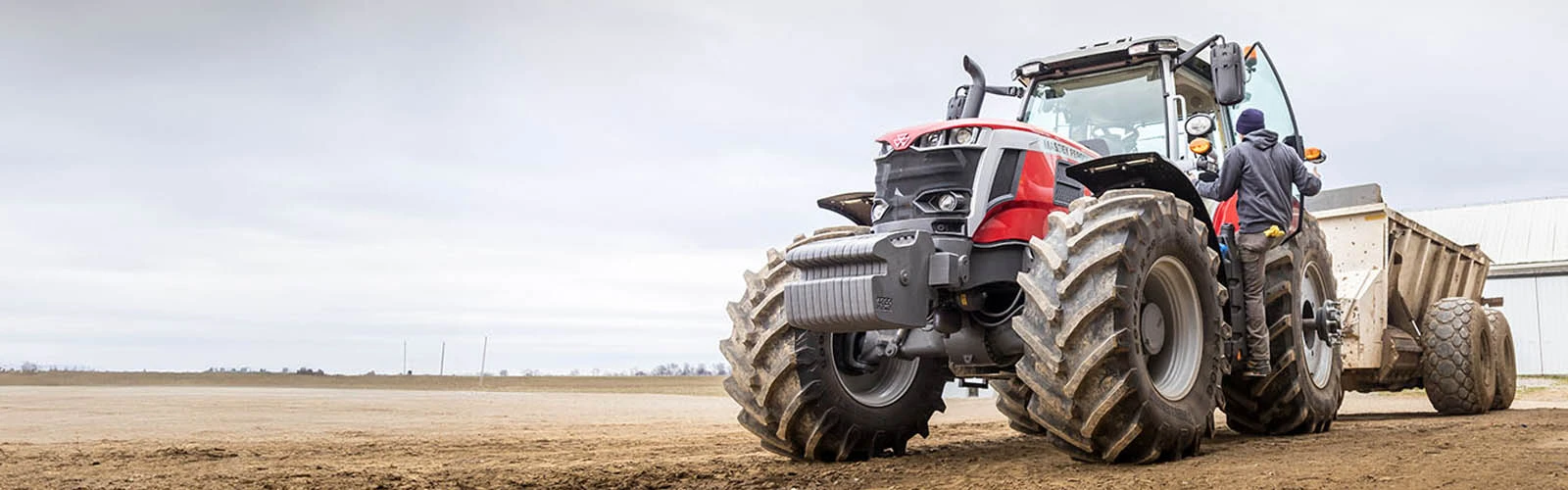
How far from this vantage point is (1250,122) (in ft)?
26.8

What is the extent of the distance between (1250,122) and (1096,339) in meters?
3.07

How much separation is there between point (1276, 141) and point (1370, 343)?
11.7 feet

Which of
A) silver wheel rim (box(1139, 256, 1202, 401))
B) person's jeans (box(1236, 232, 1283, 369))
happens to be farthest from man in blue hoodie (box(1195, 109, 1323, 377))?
silver wheel rim (box(1139, 256, 1202, 401))

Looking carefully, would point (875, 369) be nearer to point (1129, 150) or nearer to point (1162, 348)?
point (1162, 348)

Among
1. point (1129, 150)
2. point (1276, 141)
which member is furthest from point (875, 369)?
point (1276, 141)

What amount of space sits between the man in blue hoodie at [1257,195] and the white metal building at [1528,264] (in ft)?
110

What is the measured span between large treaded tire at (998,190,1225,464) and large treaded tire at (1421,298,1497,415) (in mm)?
6745

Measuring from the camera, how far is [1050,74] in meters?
8.91

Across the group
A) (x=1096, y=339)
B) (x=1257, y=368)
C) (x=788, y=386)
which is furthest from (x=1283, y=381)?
(x=788, y=386)

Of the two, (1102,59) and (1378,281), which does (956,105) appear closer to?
(1102,59)

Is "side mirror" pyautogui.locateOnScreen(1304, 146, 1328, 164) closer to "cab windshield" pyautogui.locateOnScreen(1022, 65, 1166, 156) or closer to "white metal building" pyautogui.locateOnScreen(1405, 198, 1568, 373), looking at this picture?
"cab windshield" pyautogui.locateOnScreen(1022, 65, 1166, 156)

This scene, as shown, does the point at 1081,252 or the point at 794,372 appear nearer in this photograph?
the point at 1081,252

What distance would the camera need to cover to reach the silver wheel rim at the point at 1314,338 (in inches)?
353

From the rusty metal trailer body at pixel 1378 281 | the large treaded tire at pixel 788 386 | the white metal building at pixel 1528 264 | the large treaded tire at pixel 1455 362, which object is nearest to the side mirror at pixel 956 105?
the large treaded tire at pixel 788 386
